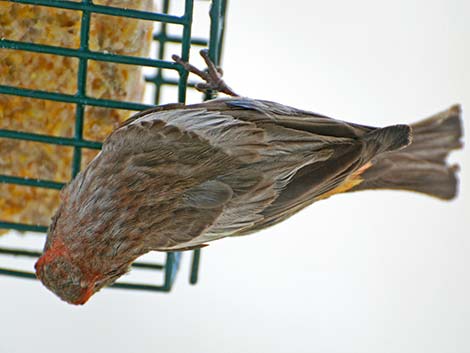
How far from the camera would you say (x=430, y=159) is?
30.7ft

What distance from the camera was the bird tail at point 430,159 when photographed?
9.23m

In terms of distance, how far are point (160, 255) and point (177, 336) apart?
0.99 metres

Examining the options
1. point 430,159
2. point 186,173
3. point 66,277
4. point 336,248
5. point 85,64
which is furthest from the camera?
point 336,248

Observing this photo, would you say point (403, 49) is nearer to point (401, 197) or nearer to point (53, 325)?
point (401, 197)

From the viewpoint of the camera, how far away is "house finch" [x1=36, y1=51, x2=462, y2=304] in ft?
24.6

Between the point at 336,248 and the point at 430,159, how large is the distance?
5.19 feet

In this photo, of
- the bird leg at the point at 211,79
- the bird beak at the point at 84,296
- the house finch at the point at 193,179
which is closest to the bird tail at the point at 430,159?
the house finch at the point at 193,179

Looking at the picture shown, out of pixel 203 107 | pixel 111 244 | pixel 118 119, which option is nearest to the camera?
pixel 111 244

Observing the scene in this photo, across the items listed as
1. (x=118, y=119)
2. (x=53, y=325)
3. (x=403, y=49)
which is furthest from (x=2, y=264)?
(x=403, y=49)

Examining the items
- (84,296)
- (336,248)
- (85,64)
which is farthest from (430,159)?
(84,296)

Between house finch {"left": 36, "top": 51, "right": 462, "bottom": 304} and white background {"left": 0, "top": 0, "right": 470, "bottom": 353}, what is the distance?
7.51 ft

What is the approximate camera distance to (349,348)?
10438 mm

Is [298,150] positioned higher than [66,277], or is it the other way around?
[298,150]

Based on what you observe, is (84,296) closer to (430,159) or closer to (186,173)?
(186,173)
